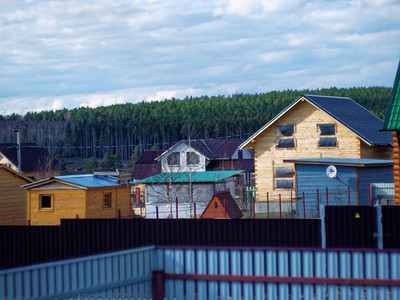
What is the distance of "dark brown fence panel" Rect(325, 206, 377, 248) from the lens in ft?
68.6

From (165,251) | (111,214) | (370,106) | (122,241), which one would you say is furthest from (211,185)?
(370,106)

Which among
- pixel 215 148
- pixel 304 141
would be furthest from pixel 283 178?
pixel 215 148

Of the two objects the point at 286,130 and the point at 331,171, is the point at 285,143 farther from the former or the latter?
the point at 331,171

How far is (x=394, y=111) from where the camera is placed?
27250 mm

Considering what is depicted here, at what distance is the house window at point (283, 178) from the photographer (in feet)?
143

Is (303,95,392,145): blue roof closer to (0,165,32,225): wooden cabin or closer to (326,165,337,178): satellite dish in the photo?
(326,165,337,178): satellite dish

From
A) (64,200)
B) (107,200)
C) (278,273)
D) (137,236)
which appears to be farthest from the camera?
(107,200)

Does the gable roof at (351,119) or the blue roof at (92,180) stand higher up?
the gable roof at (351,119)

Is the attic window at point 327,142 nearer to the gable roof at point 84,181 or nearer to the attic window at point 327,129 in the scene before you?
the attic window at point 327,129

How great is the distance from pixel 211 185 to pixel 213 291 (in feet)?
93.0

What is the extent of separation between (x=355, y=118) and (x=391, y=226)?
1008 inches

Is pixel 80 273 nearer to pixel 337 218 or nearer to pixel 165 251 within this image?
pixel 165 251

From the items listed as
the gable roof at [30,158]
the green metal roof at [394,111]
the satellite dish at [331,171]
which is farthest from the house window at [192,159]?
the green metal roof at [394,111]

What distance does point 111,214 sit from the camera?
113ft
